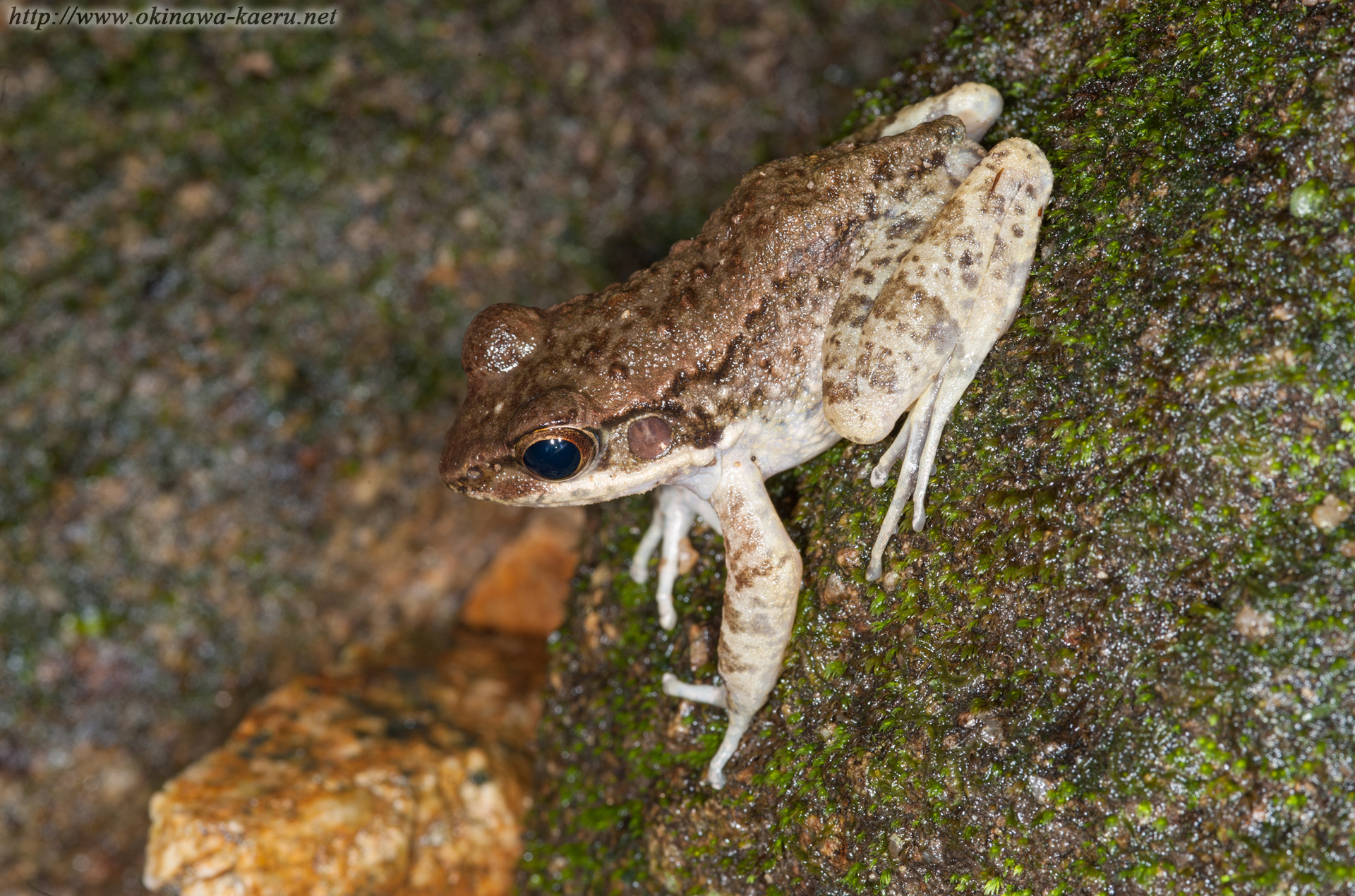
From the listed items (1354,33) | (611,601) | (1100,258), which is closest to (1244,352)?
(1100,258)

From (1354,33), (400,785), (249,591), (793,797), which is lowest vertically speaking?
(400,785)

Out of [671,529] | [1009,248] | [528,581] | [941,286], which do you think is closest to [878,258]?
[941,286]

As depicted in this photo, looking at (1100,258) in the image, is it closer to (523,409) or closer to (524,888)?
(523,409)

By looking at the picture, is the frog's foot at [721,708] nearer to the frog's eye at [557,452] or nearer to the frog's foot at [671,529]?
the frog's foot at [671,529]

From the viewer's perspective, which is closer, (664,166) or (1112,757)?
(1112,757)

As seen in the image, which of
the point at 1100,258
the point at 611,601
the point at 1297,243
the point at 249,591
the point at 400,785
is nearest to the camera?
the point at 1297,243

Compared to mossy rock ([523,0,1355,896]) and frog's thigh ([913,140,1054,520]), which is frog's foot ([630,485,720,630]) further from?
frog's thigh ([913,140,1054,520])
